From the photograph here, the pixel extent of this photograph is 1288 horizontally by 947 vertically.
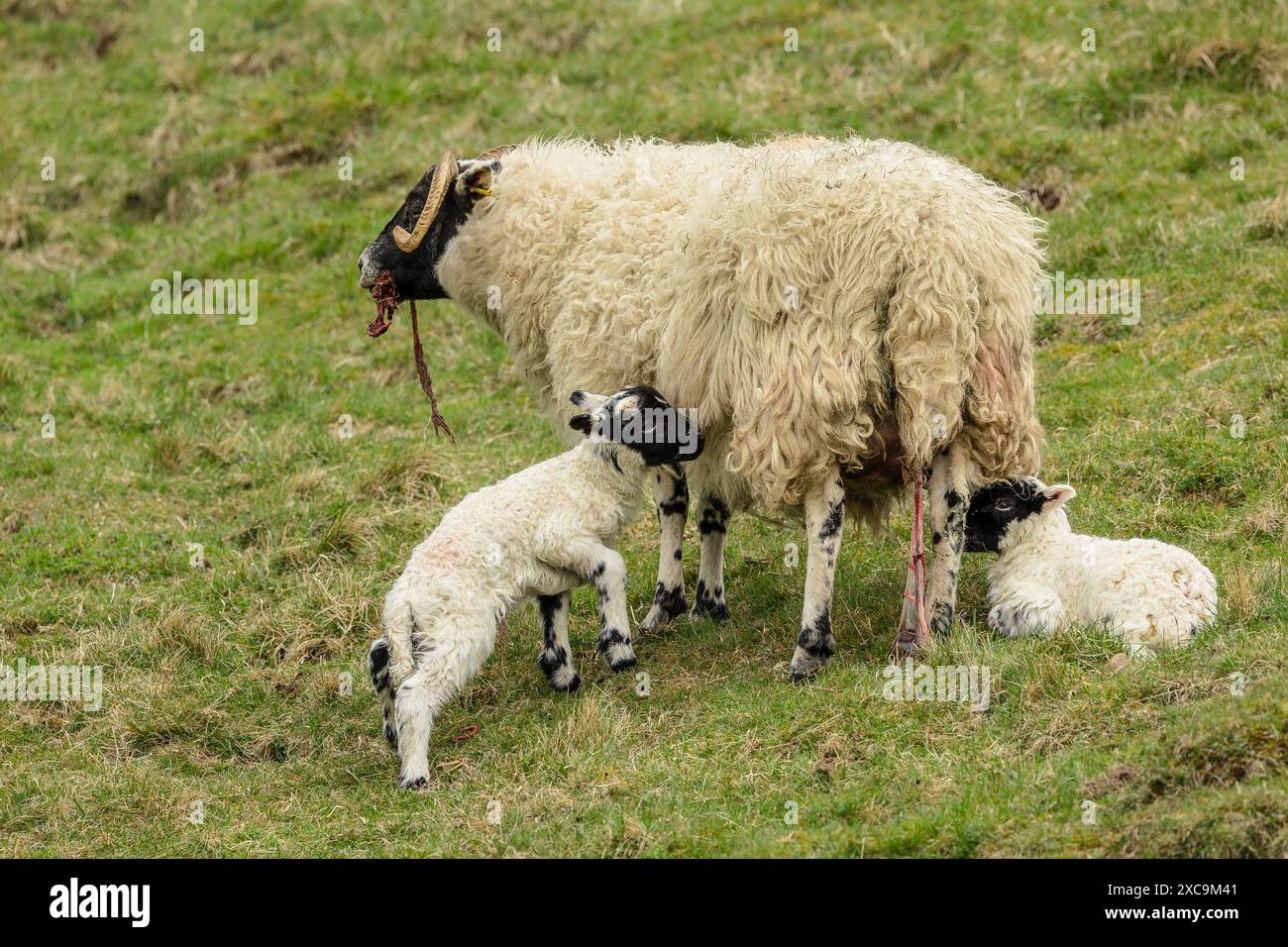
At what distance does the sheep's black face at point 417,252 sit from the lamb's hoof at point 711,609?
8.62 ft

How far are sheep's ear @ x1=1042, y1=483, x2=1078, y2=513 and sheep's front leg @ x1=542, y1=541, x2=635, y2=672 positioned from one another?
7.60 ft

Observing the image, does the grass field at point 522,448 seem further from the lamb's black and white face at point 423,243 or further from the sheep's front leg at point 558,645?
the lamb's black and white face at point 423,243

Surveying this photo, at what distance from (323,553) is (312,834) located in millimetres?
3396

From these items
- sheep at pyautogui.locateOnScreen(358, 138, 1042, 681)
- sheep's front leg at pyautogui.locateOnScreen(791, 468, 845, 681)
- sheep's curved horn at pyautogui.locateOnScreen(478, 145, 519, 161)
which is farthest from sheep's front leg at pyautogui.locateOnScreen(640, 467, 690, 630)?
sheep's curved horn at pyautogui.locateOnScreen(478, 145, 519, 161)

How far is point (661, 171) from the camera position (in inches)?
371

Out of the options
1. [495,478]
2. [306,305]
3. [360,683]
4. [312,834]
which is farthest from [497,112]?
[312,834]

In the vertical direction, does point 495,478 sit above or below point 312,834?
above

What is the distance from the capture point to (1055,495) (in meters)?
8.38

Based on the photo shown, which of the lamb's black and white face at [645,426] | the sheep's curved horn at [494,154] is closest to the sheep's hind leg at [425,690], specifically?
the lamb's black and white face at [645,426]

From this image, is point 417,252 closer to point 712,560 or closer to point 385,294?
point 385,294
